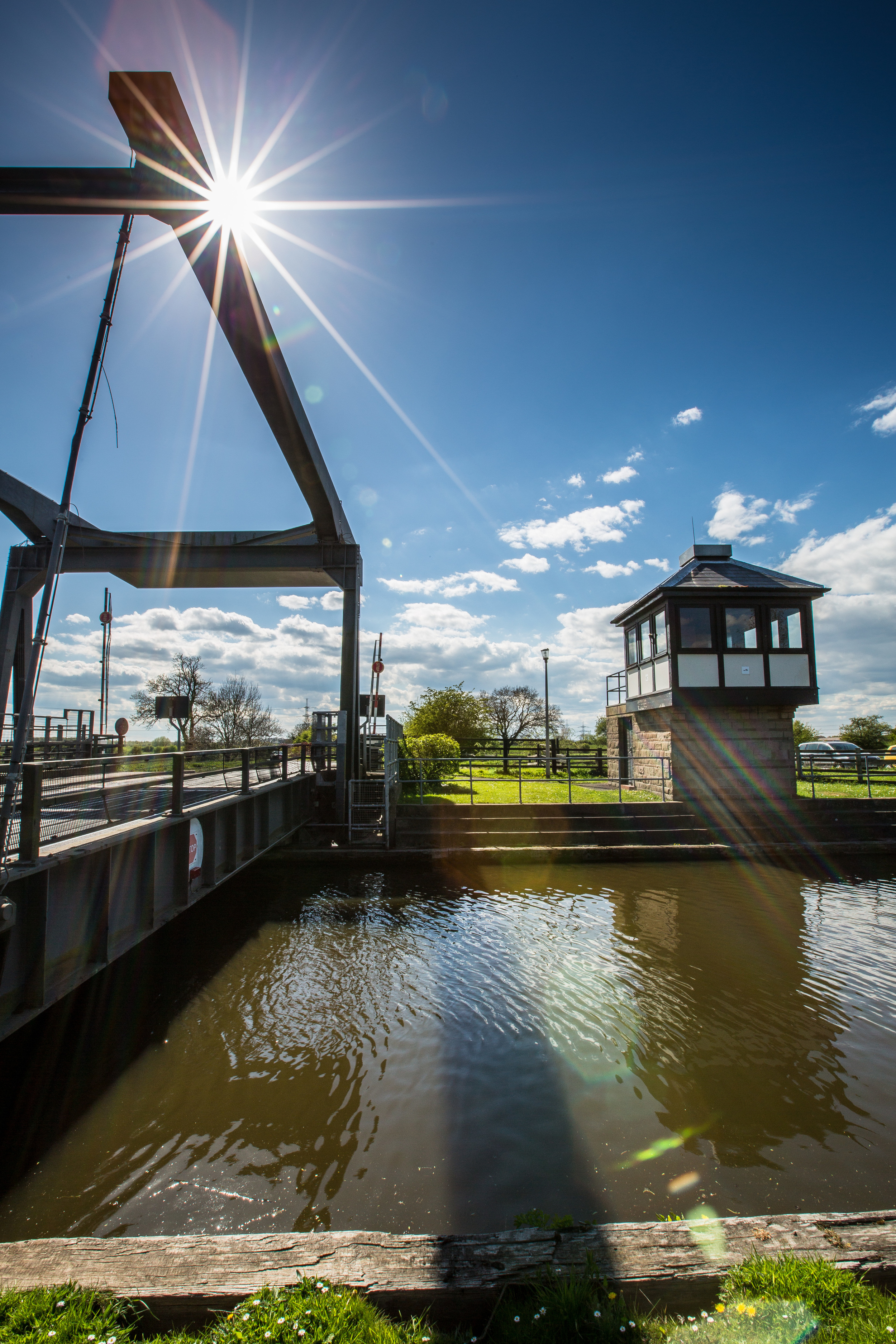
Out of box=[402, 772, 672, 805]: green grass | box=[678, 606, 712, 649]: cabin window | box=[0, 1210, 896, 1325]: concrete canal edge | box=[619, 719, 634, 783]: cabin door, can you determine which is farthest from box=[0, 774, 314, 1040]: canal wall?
box=[619, 719, 634, 783]: cabin door

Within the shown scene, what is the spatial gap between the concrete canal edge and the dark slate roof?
16252 millimetres

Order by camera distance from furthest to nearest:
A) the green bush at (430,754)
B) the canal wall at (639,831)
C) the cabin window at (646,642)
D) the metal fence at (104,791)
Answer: the green bush at (430,754), the cabin window at (646,642), the canal wall at (639,831), the metal fence at (104,791)

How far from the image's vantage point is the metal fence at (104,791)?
423cm

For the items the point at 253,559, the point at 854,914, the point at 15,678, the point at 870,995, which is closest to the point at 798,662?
the point at 854,914

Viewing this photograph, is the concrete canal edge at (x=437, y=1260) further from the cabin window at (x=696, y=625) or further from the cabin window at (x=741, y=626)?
the cabin window at (x=741, y=626)

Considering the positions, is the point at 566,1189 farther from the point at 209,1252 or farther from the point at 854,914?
the point at 854,914

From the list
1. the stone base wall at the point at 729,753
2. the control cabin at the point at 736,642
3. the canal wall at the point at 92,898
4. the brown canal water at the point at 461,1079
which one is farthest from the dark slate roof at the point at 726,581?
the canal wall at the point at 92,898

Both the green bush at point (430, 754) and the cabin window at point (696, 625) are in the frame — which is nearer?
the cabin window at point (696, 625)

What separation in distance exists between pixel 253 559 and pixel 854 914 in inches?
527

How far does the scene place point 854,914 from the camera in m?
9.69

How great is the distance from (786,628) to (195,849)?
16.7 metres

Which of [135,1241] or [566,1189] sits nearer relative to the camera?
[135,1241]

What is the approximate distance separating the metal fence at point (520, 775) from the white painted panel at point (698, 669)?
237 cm

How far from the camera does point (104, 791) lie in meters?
5.52
